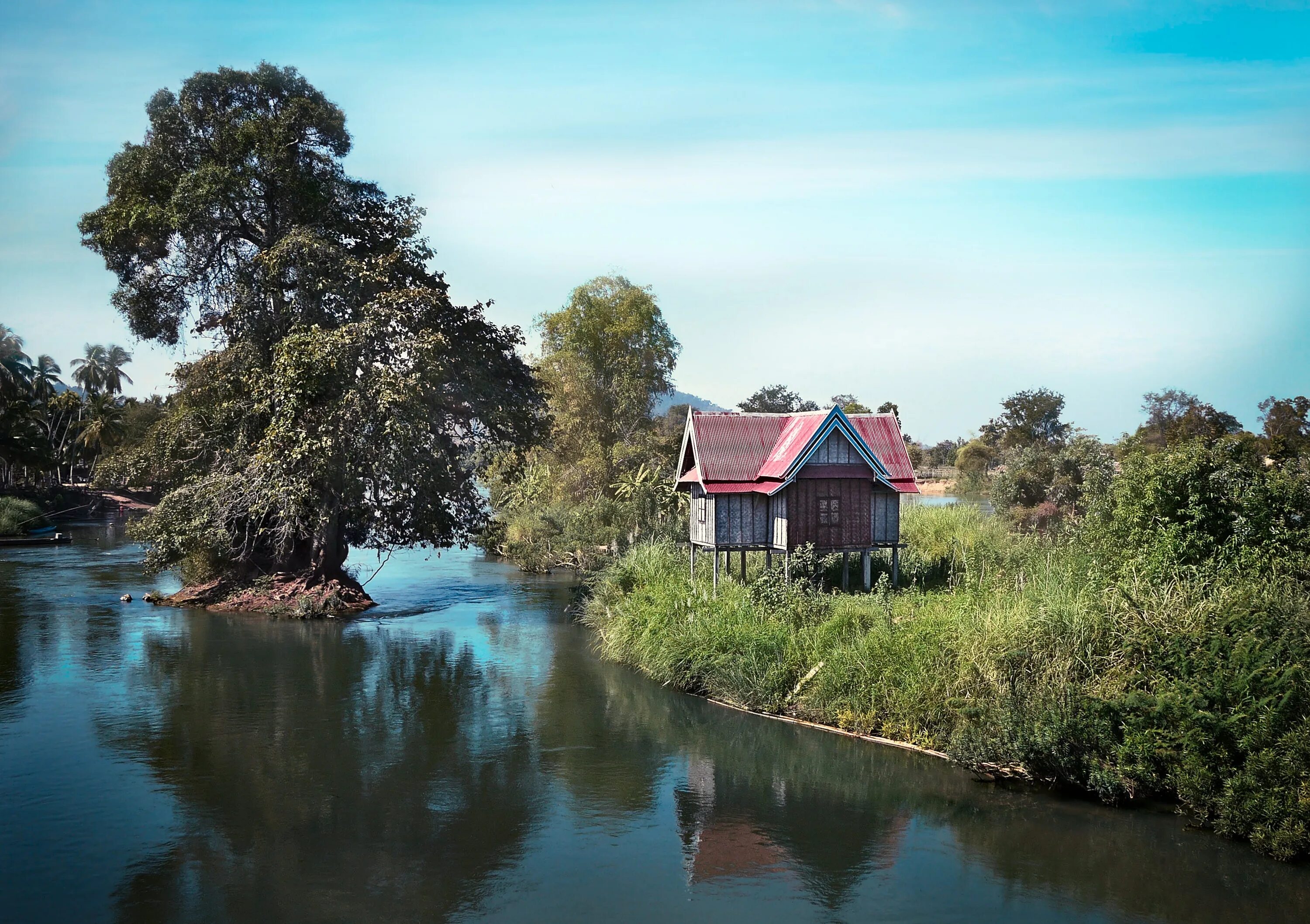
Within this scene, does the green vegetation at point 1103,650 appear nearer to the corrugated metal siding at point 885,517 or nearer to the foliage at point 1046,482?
the corrugated metal siding at point 885,517

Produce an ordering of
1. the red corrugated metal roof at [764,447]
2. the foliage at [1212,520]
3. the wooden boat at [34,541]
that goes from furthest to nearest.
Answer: the wooden boat at [34,541]
the red corrugated metal roof at [764,447]
the foliage at [1212,520]

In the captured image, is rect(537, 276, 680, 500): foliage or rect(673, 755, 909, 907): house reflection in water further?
rect(537, 276, 680, 500): foliage

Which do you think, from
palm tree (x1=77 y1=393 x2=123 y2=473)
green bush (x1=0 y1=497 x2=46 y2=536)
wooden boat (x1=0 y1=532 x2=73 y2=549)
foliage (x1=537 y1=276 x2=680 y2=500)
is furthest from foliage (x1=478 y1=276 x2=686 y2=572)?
palm tree (x1=77 y1=393 x2=123 y2=473)

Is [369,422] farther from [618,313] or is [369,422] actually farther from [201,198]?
[618,313]

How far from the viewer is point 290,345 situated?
31953 mm

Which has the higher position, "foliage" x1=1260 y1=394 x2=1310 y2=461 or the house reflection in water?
"foliage" x1=1260 y1=394 x2=1310 y2=461

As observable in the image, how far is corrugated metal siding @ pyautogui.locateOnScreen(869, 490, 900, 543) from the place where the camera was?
92.7ft

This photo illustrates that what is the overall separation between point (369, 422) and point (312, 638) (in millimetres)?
6861

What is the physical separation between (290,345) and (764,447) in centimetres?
1487

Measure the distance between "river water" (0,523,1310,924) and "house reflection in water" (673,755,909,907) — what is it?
52 millimetres

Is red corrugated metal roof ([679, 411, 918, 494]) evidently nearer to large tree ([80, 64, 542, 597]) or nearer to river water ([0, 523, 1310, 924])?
river water ([0, 523, 1310, 924])

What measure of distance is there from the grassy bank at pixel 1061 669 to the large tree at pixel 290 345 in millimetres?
11750

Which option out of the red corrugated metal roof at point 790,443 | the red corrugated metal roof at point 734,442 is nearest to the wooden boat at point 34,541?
the red corrugated metal roof at point 734,442

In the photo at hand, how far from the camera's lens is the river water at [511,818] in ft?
44.5
